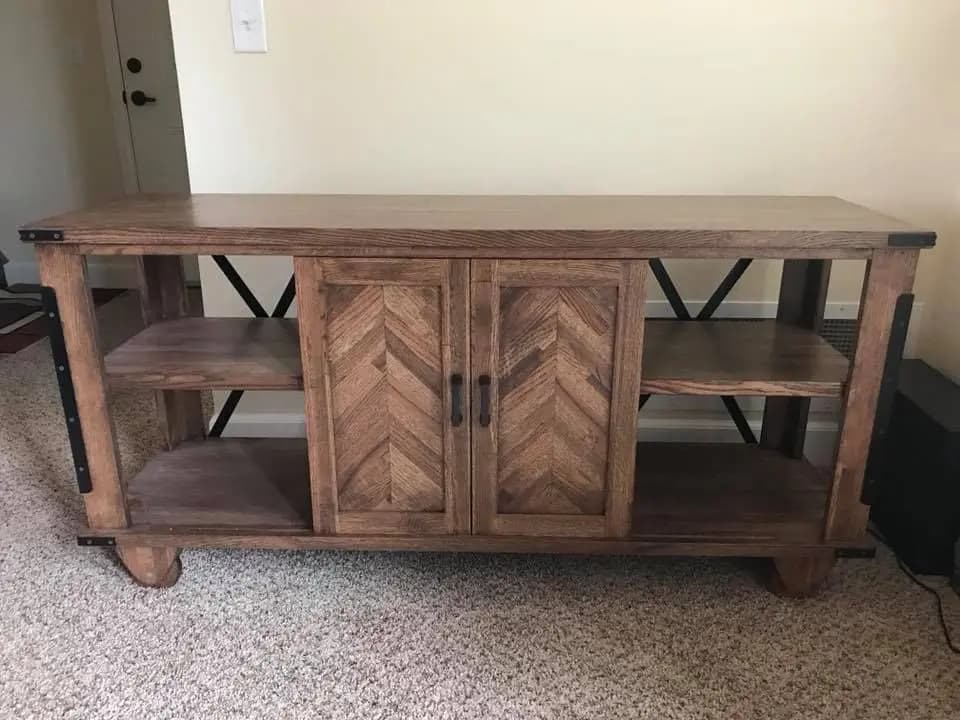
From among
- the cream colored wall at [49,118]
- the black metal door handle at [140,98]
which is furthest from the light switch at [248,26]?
the cream colored wall at [49,118]

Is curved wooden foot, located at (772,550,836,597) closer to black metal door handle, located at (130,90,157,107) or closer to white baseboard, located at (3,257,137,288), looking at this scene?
white baseboard, located at (3,257,137,288)

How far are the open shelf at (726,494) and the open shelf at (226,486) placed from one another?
68 centimetres

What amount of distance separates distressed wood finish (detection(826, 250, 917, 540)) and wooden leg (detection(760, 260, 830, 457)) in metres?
0.29

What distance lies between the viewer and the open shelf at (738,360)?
132 cm

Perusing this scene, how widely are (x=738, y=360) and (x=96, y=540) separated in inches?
49.0

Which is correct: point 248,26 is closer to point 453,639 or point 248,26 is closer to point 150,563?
point 150,563

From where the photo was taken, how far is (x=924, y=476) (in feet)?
4.98

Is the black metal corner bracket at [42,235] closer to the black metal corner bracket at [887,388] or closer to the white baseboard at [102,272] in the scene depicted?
the black metal corner bracket at [887,388]

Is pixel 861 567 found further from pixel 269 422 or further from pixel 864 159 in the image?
pixel 269 422

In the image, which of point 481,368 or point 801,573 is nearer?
point 481,368

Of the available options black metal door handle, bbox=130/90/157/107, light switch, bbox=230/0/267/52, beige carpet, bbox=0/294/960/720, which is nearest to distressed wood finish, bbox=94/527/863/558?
beige carpet, bbox=0/294/960/720

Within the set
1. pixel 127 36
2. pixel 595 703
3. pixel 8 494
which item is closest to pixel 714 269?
pixel 595 703

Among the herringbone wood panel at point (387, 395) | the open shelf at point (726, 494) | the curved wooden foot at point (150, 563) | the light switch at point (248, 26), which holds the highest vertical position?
the light switch at point (248, 26)

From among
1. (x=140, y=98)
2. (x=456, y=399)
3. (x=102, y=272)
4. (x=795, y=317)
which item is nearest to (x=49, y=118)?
(x=140, y=98)
